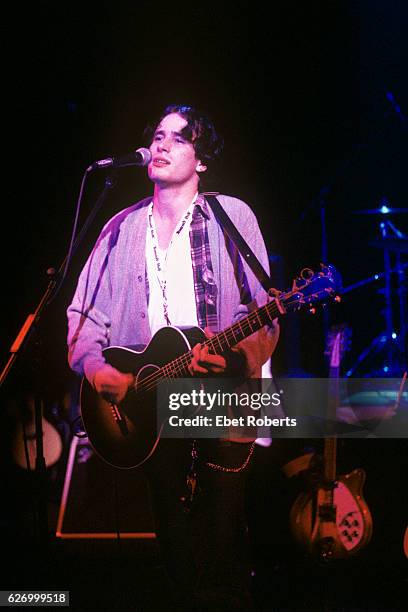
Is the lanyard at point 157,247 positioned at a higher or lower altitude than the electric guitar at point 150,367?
higher

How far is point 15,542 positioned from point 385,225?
2.68 metres

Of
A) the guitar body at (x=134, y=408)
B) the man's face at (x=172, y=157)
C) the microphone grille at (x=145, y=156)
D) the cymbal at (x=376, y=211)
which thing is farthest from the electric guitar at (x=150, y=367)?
the microphone grille at (x=145, y=156)

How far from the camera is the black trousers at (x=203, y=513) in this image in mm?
3209

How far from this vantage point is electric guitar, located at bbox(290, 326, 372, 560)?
3.09m

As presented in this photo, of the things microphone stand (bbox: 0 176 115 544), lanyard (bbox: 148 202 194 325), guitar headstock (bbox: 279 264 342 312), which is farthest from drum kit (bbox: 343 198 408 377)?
microphone stand (bbox: 0 176 115 544)

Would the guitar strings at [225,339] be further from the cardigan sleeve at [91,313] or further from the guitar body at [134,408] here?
the cardigan sleeve at [91,313]

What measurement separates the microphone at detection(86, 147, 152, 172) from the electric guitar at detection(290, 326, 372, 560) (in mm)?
1692

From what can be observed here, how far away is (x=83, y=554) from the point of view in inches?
136

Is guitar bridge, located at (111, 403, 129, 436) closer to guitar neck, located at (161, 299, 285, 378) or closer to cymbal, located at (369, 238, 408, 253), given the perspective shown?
guitar neck, located at (161, 299, 285, 378)

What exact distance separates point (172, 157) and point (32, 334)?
120cm

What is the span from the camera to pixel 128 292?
3348 millimetres

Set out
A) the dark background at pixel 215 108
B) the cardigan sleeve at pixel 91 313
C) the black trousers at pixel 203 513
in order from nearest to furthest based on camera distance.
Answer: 1. the black trousers at pixel 203 513
2. the cardigan sleeve at pixel 91 313
3. the dark background at pixel 215 108

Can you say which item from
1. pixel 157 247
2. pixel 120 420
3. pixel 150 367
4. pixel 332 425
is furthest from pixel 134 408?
pixel 332 425

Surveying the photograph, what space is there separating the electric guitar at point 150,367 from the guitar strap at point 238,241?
0.19m
